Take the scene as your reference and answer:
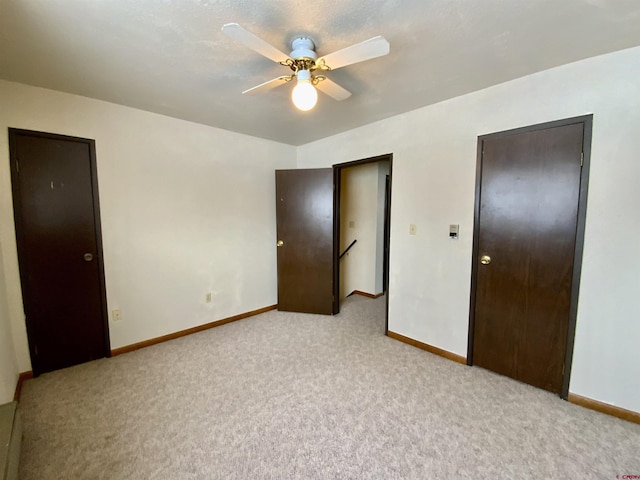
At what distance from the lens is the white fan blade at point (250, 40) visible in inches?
42.2

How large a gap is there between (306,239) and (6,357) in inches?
107

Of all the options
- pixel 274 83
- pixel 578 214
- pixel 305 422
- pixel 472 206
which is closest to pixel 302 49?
pixel 274 83

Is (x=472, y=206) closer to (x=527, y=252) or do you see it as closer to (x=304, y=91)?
(x=527, y=252)

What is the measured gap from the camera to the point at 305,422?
167 centimetres

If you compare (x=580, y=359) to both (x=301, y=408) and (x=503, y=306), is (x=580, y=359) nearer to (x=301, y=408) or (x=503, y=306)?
(x=503, y=306)

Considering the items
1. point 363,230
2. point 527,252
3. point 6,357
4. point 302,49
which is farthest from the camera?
point 363,230

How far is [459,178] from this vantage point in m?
2.29

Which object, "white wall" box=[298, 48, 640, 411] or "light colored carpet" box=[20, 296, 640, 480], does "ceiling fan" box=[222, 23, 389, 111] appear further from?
"light colored carpet" box=[20, 296, 640, 480]

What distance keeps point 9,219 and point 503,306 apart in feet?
13.0

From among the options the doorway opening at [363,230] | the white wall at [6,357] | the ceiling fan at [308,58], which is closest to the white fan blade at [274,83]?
the ceiling fan at [308,58]

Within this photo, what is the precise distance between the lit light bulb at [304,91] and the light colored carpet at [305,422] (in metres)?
1.97

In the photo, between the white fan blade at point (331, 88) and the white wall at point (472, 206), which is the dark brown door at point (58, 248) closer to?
the white fan blade at point (331, 88)

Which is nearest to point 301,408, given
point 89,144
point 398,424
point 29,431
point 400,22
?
A: point 398,424

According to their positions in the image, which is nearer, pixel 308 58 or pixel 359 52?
pixel 359 52
